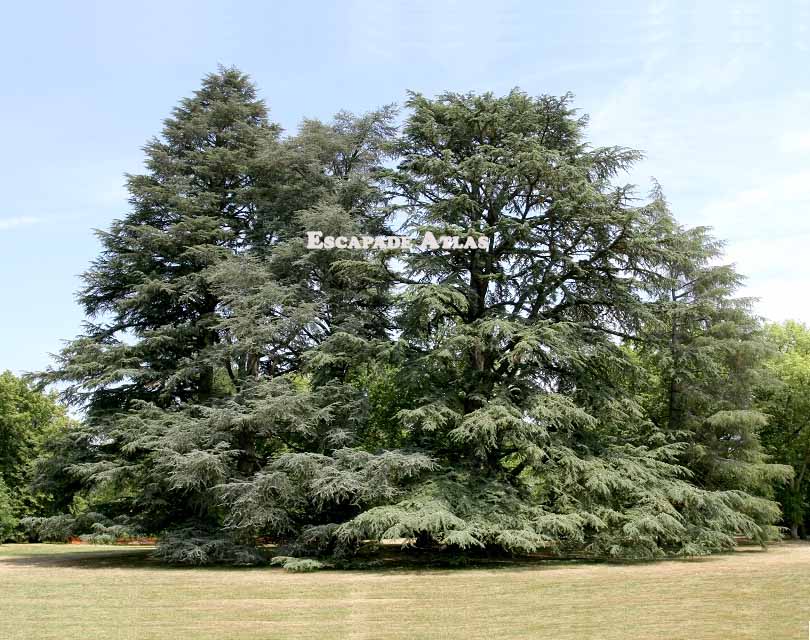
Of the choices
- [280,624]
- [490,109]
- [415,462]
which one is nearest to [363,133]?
[490,109]

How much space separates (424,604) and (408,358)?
32.4 ft

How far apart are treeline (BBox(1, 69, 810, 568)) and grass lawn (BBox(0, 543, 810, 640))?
247cm

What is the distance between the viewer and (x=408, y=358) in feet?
64.9

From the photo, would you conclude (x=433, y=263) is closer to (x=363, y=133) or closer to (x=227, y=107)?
(x=363, y=133)

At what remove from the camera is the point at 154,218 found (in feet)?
81.5

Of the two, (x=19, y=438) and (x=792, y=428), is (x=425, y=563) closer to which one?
(x=792, y=428)

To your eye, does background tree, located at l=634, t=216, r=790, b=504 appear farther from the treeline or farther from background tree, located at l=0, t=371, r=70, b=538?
background tree, located at l=0, t=371, r=70, b=538

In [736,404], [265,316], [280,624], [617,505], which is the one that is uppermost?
[265,316]

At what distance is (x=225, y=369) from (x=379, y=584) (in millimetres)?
12006

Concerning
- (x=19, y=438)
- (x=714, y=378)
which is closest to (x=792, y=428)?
(x=714, y=378)

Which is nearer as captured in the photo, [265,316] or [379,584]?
[379,584]

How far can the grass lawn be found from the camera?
7.93m

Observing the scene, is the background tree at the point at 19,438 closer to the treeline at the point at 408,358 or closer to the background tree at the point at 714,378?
the treeline at the point at 408,358

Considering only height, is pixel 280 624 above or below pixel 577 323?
below
